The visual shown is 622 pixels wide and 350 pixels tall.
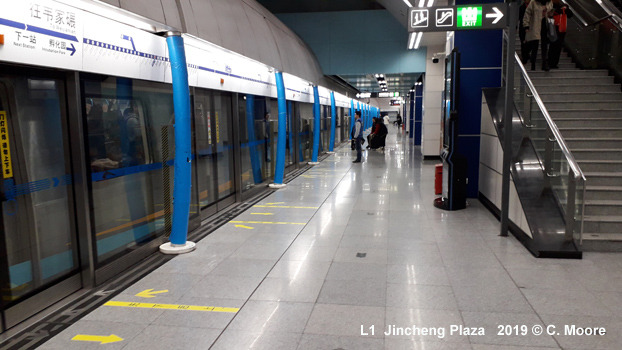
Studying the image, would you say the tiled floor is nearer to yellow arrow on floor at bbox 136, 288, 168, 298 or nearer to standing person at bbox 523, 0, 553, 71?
yellow arrow on floor at bbox 136, 288, 168, 298

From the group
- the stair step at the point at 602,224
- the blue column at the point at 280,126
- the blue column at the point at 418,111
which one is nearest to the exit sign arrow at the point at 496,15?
the stair step at the point at 602,224

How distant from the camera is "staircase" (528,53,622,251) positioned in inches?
225

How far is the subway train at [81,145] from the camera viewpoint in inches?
145

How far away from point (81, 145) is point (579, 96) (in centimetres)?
803

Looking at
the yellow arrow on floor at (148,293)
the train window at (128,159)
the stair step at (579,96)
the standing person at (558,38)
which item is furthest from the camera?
the standing person at (558,38)

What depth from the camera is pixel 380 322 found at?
3.65 m

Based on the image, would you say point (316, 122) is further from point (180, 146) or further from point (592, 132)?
point (180, 146)

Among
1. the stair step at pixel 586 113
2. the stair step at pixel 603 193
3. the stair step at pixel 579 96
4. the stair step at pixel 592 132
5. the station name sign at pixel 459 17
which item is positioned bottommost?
the stair step at pixel 603 193

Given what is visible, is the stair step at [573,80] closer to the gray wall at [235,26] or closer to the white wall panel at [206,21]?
the gray wall at [235,26]

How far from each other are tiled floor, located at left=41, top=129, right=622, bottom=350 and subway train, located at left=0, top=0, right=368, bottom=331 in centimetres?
61

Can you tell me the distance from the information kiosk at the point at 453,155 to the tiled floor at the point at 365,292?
890 mm

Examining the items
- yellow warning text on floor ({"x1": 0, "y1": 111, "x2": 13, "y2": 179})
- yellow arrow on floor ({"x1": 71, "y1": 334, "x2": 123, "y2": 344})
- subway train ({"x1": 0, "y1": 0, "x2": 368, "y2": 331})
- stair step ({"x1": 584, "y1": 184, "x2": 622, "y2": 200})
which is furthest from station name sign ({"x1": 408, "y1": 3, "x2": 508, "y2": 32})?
yellow arrow on floor ({"x1": 71, "y1": 334, "x2": 123, "y2": 344})

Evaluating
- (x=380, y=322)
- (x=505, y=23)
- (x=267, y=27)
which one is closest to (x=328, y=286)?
(x=380, y=322)

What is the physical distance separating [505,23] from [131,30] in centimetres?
475
